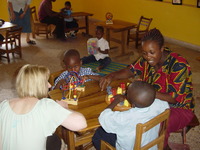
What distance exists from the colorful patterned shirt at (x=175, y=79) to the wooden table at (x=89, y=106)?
425 mm

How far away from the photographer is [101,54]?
5375 millimetres

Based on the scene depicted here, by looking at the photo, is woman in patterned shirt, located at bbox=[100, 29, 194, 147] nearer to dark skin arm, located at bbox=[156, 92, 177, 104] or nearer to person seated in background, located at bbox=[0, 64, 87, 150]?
dark skin arm, located at bbox=[156, 92, 177, 104]

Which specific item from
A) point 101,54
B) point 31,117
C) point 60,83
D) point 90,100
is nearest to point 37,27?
point 101,54

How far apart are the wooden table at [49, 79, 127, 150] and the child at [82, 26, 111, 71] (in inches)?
107

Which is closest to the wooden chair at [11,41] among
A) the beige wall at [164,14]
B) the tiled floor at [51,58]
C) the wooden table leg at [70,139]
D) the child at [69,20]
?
the tiled floor at [51,58]

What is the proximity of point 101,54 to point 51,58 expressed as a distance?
138cm

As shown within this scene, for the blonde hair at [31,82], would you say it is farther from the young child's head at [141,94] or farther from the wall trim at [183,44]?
the wall trim at [183,44]

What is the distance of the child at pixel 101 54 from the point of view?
5207 millimetres

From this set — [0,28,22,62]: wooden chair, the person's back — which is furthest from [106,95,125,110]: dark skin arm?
[0,28,22,62]: wooden chair

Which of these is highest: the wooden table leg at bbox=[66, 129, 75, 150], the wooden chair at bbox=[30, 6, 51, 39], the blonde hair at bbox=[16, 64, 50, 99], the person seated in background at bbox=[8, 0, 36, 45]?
the person seated in background at bbox=[8, 0, 36, 45]

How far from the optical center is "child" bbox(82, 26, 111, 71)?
205 inches

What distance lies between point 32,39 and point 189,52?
14.9ft

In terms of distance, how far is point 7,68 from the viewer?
5.47m

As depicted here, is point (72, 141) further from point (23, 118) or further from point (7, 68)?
point (7, 68)
